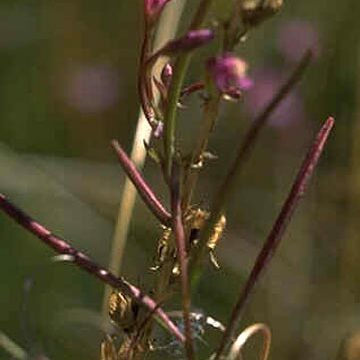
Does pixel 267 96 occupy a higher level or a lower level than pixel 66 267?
higher

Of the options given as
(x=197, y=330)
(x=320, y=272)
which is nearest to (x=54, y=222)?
(x=320, y=272)

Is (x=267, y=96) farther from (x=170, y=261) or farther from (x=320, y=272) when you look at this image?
(x=170, y=261)

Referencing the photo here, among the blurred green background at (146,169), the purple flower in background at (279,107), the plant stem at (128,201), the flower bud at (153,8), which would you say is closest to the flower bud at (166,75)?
the flower bud at (153,8)

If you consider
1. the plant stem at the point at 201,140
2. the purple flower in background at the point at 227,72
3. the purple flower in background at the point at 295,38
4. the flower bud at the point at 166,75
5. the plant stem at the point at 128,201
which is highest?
the purple flower in background at the point at 227,72

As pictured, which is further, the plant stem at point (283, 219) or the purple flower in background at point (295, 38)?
the purple flower in background at point (295, 38)

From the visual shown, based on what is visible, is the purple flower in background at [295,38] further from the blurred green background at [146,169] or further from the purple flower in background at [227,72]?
the purple flower in background at [227,72]
